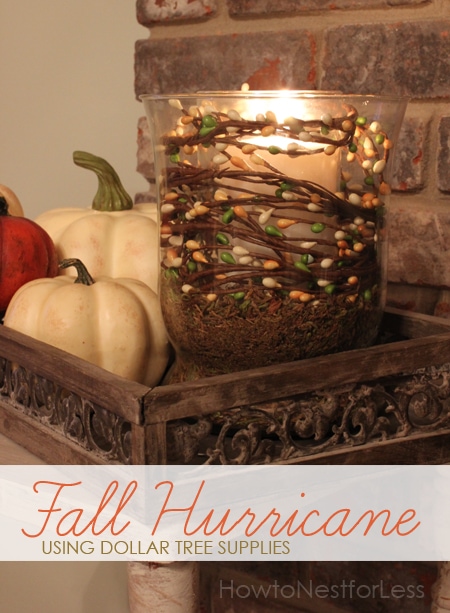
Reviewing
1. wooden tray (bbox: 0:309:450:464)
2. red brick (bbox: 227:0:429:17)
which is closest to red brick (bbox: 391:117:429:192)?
red brick (bbox: 227:0:429:17)

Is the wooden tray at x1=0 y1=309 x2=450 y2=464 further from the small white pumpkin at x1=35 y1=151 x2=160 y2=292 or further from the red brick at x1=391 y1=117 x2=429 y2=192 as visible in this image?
the red brick at x1=391 y1=117 x2=429 y2=192

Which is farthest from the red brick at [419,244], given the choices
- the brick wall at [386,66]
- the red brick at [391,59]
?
the red brick at [391,59]

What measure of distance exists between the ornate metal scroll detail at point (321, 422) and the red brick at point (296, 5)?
0.42m

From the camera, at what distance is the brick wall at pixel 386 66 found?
0.89 meters

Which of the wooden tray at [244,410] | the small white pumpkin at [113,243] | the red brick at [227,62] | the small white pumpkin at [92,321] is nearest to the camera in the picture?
the wooden tray at [244,410]

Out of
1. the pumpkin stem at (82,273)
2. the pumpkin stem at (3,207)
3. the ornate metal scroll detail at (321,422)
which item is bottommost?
the ornate metal scroll detail at (321,422)

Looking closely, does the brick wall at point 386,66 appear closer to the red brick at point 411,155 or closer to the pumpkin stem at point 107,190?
the red brick at point 411,155

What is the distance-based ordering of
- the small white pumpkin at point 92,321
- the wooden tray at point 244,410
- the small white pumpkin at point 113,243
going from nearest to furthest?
the wooden tray at point 244,410, the small white pumpkin at point 92,321, the small white pumpkin at point 113,243

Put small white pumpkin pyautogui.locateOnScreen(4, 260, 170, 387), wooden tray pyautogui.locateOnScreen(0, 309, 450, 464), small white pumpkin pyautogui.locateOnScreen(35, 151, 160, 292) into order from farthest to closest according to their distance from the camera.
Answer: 1. small white pumpkin pyautogui.locateOnScreen(35, 151, 160, 292)
2. small white pumpkin pyautogui.locateOnScreen(4, 260, 170, 387)
3. wooden tray pyautogui.locateOnScreen(0, 309, 450, 464)

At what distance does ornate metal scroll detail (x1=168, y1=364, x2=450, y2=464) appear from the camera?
62 centimetres

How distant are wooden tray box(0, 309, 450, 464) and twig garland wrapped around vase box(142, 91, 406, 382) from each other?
0.16 feet

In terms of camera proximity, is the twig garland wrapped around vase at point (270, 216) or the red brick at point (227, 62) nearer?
the twig garland wrapped around vase at point (270, 216)

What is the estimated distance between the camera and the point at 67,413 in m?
0.66

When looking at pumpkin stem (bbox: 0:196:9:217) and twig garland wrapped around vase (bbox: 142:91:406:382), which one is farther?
pumpkin stem (bbox: 0:196:9:217)
